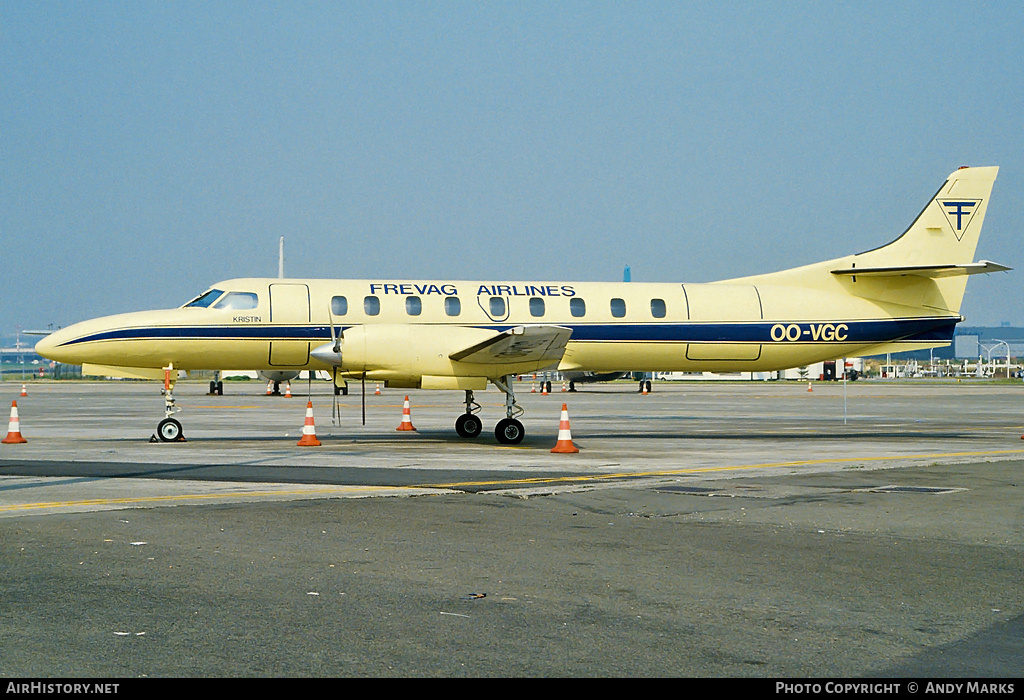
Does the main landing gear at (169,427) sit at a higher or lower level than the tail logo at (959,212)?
lower

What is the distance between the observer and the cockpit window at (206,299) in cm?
2016

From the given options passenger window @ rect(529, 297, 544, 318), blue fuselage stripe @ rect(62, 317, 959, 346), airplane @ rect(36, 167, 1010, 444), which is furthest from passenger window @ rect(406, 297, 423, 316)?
passenger window @ rect(529, 297, 544, 318)

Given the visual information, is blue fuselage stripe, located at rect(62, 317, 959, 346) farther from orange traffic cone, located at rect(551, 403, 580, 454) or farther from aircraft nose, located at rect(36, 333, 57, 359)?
orange traffic cone, located at rect(551, 403, 580, 454)

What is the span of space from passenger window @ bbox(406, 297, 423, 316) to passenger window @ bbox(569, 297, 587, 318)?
3.53 metres

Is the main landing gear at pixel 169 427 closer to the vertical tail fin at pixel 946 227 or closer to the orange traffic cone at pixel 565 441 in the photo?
the orange traffic cone at pixel 565 441

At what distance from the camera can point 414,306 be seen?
2031cm

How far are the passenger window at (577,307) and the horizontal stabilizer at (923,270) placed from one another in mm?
6735

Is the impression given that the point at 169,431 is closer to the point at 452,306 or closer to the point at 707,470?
the point at 452,306

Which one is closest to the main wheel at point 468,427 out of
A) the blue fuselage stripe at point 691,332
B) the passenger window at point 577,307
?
the blue fuselage stripe at point 691,332

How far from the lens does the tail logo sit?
75.6 feet

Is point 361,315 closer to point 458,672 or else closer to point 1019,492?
point 1019,492
